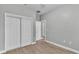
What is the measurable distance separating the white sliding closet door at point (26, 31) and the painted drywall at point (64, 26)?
2.47ft

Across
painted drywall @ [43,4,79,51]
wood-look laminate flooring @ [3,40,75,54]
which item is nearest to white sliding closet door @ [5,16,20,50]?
wood-look laminate flooring @ [3,40,75,54]

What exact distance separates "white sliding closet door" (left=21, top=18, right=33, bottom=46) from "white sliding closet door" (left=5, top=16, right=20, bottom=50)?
0.88 ft

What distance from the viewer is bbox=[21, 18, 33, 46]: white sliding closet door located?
125 inches

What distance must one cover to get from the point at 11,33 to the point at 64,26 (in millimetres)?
2154

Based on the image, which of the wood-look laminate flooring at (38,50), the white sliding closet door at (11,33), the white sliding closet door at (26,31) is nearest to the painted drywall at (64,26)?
the wood-look laminate flooring at (38,50)

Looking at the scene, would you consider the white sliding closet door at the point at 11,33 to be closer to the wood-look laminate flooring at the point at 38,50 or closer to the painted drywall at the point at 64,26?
the wood-look laminate flooring at the point at 38,50

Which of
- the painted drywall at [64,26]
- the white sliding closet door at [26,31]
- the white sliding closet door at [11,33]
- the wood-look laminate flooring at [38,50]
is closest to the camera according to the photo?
the wood-look laminate flooring at [38,50]

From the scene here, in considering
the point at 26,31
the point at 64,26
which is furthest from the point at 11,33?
the point at 64,26

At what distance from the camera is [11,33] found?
2752 mm

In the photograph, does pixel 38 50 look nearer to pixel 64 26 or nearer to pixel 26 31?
pixel 26 31

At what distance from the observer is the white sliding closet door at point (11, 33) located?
2.67 metres

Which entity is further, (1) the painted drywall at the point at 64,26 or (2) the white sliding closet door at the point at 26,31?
(2) the white sliding closet door at the point at 26,31

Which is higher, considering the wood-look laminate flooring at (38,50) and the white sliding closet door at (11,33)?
the white sliding closet door at (11,33)
